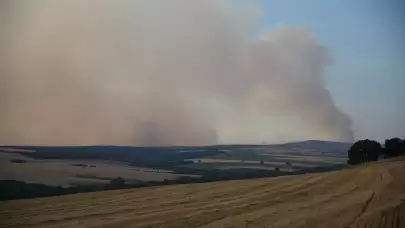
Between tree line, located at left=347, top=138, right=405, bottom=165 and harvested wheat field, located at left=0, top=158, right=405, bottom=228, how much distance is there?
0.06m

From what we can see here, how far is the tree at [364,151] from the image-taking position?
3281 millimetres

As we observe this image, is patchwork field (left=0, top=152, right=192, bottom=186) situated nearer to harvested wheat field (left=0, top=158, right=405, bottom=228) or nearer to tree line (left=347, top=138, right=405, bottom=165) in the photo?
harvested wheat field (left=0, top=158, right=405, bottom=228)

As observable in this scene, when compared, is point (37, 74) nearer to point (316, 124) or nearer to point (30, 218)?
point (30, 218)

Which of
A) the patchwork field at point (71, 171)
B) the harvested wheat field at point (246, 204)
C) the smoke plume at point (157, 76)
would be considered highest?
the smoke plume at point (157, 76)

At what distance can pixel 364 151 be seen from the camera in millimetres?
3324

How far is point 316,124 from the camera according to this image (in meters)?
3.14

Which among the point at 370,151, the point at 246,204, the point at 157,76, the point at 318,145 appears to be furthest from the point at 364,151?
the point at 157,76

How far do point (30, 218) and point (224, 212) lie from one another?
105cm

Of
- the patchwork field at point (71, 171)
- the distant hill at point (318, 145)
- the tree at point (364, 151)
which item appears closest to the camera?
the patchwork field at point (71, 171)

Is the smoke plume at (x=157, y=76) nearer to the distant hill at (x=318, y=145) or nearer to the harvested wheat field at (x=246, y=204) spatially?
the distant hill at (x=318, y=145)

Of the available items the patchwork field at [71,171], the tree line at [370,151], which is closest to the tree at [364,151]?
the tree line at [370,151]

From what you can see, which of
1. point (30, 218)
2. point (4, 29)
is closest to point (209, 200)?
point (30, 218)

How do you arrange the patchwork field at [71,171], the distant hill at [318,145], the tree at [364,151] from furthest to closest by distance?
1. the tree at [364,151]
2. the distant hill at [318,145]
3. the patchwork field at [71,171]

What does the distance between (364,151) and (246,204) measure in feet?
3.52
